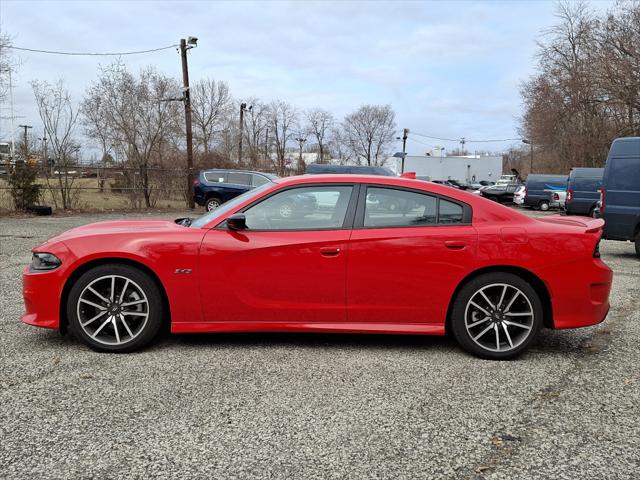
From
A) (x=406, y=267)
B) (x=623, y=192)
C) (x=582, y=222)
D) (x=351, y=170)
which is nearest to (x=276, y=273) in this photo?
(x=406, y=267)

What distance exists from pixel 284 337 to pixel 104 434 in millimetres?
1933

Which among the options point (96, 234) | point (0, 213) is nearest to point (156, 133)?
point (0, 213)

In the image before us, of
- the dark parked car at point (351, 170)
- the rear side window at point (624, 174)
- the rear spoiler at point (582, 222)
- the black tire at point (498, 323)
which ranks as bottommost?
the black tire at point (498, 323)

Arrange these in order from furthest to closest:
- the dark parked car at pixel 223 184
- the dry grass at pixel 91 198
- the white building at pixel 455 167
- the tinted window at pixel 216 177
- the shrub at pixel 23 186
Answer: the white building at pixel 455 167
the tinted window at pixel 216 177
the dark parked car at pixel 223 184
the dry grass at pixel 91 198
the shrub at pixel 23 186

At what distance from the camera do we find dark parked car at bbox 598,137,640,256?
908cm

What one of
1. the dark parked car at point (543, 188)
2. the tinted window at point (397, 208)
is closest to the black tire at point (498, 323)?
Answer: the tinted window at point (397, 208)

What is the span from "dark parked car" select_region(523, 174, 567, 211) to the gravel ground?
24.7 metres

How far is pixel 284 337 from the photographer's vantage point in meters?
4.48

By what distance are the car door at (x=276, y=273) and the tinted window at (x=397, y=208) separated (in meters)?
0.21

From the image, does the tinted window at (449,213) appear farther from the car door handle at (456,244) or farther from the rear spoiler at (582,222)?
the rear spoiler at (582,222)

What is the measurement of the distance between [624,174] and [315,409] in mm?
8506

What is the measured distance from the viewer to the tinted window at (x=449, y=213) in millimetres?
4061

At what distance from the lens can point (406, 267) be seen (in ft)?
12.9

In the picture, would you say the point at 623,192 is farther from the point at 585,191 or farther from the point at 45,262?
the point at 585,191
